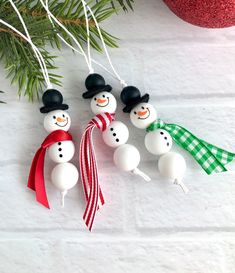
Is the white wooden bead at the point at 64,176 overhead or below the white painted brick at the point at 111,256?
overhead

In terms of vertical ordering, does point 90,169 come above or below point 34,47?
below

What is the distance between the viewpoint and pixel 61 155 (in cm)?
56

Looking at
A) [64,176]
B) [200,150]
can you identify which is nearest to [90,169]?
[64,176]

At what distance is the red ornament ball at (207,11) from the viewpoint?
49 cm

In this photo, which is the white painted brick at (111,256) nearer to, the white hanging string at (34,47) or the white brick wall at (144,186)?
the white brick wall at (144,186)

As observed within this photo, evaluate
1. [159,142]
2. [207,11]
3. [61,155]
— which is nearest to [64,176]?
[61,155]

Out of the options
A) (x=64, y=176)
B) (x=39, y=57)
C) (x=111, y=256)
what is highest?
(x=39, y=57)

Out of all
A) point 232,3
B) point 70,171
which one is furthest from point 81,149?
point 232,3

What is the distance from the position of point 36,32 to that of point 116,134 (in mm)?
167

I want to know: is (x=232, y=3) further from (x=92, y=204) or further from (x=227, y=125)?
(x=92, y=204)

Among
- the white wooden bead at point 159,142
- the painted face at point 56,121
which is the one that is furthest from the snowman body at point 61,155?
the white wooden bead at point 159,142

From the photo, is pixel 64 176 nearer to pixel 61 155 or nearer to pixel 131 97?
pixel 61 155

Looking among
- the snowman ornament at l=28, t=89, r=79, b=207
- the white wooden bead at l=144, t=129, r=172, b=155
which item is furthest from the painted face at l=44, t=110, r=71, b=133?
the white wooden bead at l=144, t=129, r=172, b=155

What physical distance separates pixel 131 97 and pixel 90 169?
0.11m
